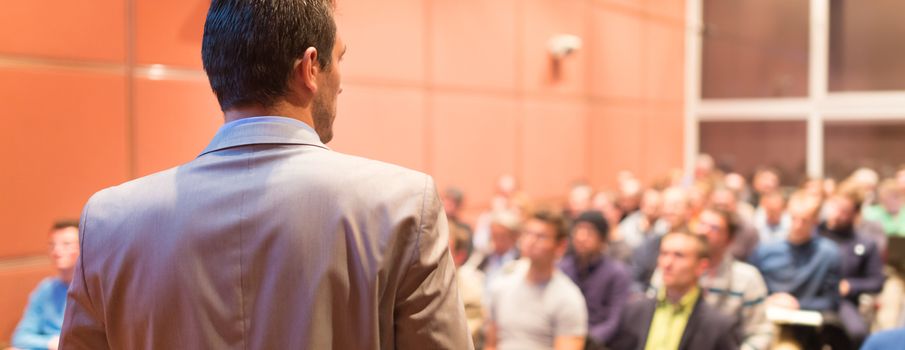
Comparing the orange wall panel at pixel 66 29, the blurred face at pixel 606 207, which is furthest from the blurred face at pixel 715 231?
the orange wall panel at pixel 66 29

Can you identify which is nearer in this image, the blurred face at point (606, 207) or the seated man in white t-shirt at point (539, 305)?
the seated man in white t-shirt at point (539, 305)

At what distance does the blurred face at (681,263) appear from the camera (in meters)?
3.85

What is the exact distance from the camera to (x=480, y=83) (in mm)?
7516

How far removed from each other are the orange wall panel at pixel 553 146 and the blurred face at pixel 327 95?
23.1 ft

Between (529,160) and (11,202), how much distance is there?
5125mm

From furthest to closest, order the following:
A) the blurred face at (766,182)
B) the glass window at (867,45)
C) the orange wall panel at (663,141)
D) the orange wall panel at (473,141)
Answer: the glass window at (867,45) → the orange wall panel at (663,141) → the blurred face at (766,182) → the orange wall panel at (473,141)

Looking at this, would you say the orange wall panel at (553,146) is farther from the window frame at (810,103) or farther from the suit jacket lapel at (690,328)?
the suit jacket lapel at (690,328)

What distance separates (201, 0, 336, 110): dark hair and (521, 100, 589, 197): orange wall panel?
280 inches

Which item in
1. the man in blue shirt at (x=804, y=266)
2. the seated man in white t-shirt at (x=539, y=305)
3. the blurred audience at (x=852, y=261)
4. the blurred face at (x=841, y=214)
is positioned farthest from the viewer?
the blurred face at (x=841, y=214)

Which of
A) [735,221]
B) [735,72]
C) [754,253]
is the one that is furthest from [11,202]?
[735,72]

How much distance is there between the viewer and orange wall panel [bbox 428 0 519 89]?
6.98 m

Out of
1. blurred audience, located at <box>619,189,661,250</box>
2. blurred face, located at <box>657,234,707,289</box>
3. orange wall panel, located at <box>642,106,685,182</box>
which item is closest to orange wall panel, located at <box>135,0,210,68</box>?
blurred face, located at <box>657,234,707,289</box>

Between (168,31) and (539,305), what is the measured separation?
249cm

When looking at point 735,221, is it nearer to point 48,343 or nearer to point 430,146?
point 430,146
